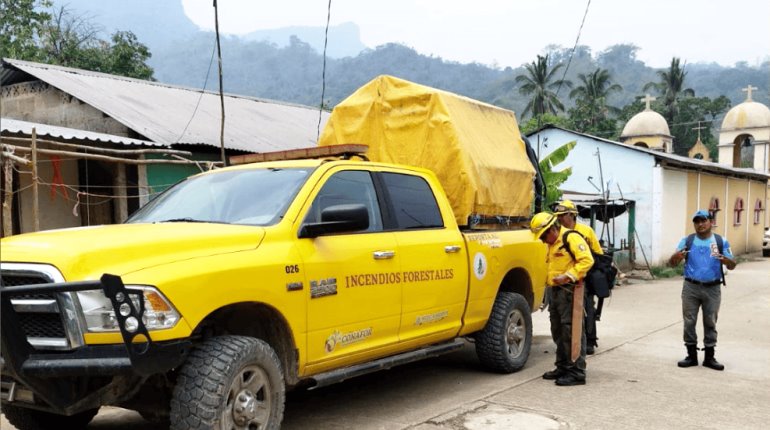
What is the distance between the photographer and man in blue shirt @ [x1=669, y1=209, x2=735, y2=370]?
730 centimetres

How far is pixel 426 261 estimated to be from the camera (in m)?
5.59

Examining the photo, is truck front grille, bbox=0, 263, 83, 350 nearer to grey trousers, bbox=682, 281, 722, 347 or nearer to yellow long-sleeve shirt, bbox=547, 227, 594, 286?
yellow long-sleeve shirt, bbox=547, 227, 594, 286

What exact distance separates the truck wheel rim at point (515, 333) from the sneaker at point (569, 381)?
62 centimetres

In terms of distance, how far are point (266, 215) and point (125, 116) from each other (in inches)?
370

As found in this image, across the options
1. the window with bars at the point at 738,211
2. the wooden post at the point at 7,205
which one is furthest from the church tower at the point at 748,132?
the wooden post at the point at 7,205

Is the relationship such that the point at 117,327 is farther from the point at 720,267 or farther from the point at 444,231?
the point at 720,267

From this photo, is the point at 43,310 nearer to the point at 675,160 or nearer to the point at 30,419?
the point at 30,419

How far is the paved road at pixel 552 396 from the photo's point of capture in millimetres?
5250

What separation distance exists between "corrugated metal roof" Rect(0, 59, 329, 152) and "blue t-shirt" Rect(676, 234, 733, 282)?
8739 millimetres

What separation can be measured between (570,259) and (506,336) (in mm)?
970

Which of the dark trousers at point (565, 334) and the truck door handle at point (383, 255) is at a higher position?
the truck door handle at point (383, 255)

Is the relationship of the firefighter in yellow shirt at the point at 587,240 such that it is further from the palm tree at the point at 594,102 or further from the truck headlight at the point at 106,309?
the palm tree at the point at 594,102

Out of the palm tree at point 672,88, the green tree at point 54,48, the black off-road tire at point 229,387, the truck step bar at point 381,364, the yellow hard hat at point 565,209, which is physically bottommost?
the truck step bar at point 381,364

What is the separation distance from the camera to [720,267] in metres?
7.32
